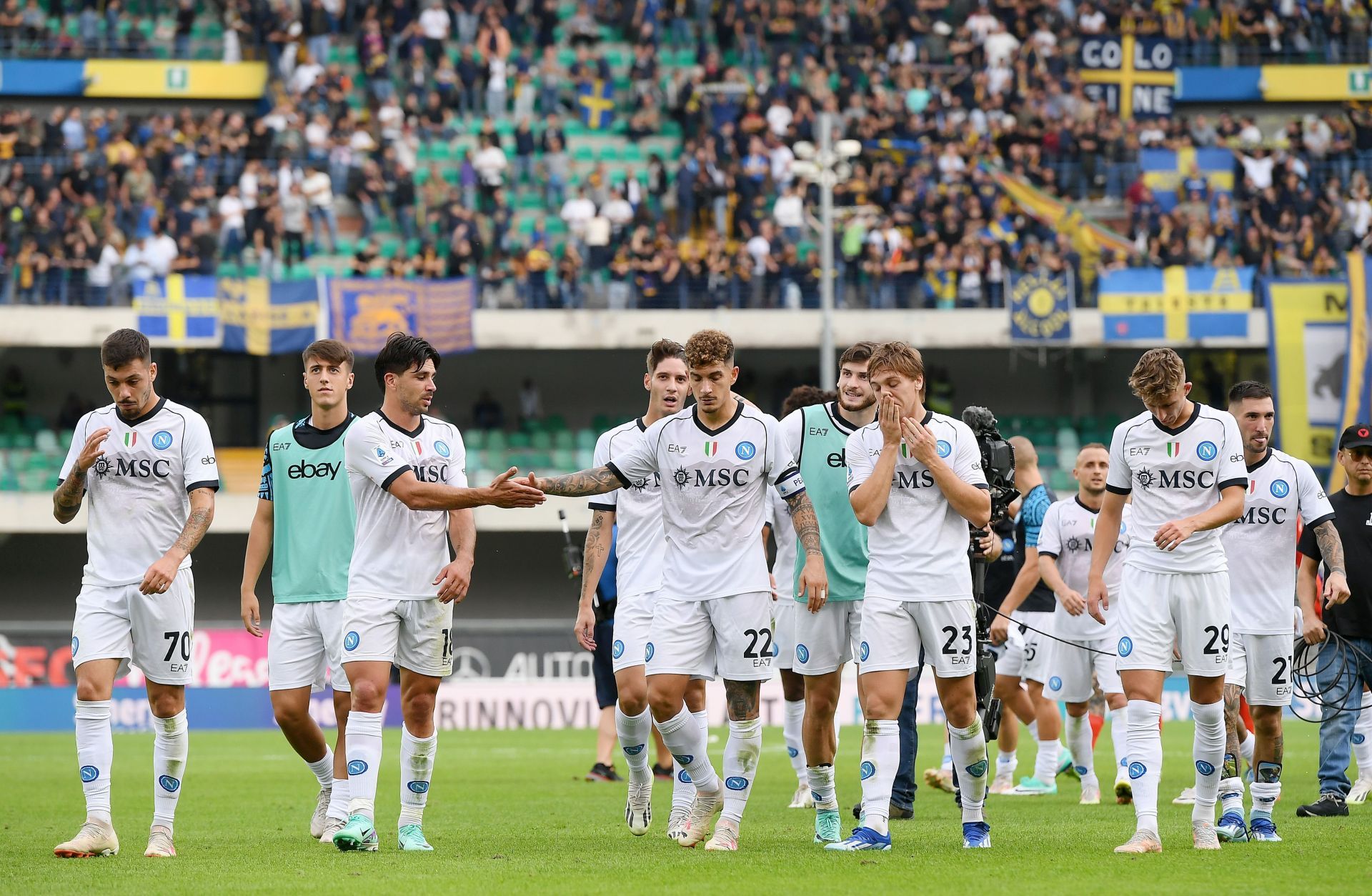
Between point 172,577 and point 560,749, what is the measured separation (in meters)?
11.3

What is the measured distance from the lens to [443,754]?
1948 cm

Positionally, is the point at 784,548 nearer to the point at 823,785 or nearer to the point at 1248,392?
the point at 823,785

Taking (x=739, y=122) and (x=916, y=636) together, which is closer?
(x=916, y=636)

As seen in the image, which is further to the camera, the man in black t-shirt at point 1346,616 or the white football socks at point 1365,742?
the white football socks at point 1365,742

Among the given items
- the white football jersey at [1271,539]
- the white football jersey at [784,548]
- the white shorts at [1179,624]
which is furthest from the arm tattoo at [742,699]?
the white football jersey at [1271,539]

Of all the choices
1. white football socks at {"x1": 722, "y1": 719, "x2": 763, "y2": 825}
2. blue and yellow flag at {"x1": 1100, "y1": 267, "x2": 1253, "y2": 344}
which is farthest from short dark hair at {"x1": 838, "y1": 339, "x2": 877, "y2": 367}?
blue and yellow flag at {"x1": 1100, "y1": 267, "x2": 1253, "y2": 344}

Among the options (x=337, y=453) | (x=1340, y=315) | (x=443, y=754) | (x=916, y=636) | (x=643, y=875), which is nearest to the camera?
(x=643, y=875)

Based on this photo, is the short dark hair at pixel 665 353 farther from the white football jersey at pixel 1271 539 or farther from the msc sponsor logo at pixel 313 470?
the white football jersey at pixel 1271 539

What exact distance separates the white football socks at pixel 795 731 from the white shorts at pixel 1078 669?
218 centimetres

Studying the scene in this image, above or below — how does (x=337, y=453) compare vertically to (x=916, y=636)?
above

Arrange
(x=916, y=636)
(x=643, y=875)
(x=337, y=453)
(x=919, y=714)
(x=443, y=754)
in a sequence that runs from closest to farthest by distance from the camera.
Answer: (x=643, y=875) < (x=916, y=636) < (x=337, y=453) < (x=443, y=754) < (x=919, y=714)

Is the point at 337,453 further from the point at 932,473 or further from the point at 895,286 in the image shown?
the point at 895,286

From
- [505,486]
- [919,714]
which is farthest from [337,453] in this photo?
[919,714]

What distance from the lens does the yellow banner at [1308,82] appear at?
137 ft
